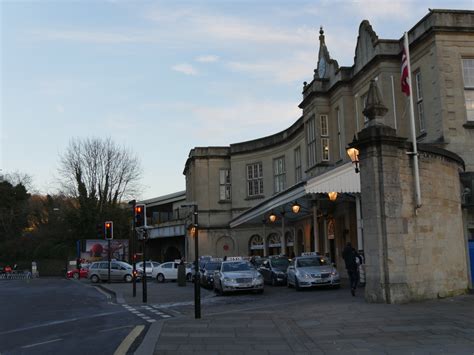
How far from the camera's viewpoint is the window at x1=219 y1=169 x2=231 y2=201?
54.1m

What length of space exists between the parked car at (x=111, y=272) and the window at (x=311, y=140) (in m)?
16.8

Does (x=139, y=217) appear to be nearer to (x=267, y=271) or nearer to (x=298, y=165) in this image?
(x=267, y=271)

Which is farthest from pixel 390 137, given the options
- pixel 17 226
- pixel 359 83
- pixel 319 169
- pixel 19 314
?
pixel 17 226

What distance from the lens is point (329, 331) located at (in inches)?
421

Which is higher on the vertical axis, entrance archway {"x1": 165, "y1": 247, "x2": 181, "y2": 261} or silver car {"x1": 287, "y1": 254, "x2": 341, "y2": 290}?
entrance archway {"x1": 165, "y1": 247, "x2": 181, "y2": 261}

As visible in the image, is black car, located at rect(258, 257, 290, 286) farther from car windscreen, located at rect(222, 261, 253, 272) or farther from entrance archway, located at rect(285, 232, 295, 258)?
entrance archway, located at rect(285, 232, 295, 258)

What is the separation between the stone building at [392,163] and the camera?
14812 mm

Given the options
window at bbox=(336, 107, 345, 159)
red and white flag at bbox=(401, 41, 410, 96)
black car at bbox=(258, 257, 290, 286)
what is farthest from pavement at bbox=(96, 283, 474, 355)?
window at bbox=(336, 107, 345, 159)

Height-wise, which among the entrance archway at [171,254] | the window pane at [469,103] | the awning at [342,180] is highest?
the window pane at [469,103]

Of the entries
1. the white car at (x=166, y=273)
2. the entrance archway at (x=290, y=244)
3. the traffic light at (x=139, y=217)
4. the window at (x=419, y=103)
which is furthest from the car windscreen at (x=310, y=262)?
the entrance archway at (x=290, y=244)

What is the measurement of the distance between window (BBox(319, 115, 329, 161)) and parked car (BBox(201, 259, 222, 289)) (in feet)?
29.5

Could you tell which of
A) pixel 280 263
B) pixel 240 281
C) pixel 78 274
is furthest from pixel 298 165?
pixel 78 274

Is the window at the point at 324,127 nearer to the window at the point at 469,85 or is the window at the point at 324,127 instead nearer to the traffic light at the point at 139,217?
the window at the point at 469,85

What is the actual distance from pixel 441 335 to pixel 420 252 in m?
5.66
